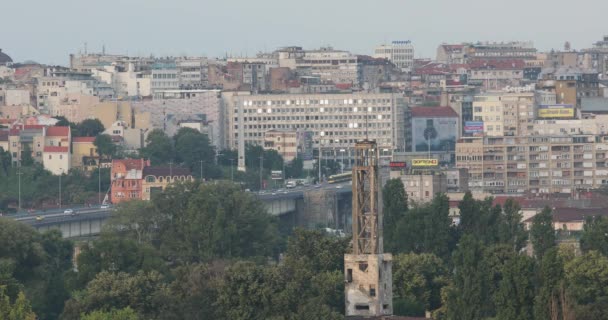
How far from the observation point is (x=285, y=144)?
14150 cm

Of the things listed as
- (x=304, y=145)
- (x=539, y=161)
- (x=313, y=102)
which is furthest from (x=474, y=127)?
(x=313, y=102)

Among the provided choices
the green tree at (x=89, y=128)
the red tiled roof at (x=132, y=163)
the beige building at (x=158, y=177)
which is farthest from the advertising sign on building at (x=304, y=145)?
the beige building at (x=158, y=177)

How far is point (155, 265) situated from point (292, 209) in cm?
4574

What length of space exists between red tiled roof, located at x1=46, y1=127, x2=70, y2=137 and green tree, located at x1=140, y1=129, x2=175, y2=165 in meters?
3.78

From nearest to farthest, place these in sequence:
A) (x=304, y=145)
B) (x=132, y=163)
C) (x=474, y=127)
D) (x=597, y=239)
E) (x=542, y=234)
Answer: (x=597, y=239) → (x=542, y=234) → (x=132, y=163) → (x=474, y=127) → (x=304, y=145)

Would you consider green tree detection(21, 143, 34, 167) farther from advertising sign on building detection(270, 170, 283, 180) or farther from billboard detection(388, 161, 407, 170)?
billboard detection(388, 161, 407, 170)

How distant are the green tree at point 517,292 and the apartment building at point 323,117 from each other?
94408 mm

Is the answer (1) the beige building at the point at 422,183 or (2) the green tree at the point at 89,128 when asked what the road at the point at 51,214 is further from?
(2) the green tree at the point at 89,128

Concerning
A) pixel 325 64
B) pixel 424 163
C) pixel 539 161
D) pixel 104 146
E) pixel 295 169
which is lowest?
pixel 295 169

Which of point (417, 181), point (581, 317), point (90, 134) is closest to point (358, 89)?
point (90, 134)

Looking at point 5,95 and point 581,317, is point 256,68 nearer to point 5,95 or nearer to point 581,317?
point 5,95

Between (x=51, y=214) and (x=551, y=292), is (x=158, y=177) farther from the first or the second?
(x=551, y=292)

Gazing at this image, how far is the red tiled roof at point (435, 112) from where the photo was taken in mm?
152750

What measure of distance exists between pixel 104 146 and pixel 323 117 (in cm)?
2888
